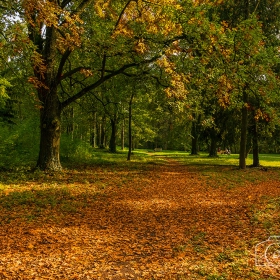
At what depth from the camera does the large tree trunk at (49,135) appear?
13.6 m

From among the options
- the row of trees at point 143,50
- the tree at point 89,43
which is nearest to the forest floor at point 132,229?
the tree at point 89,43

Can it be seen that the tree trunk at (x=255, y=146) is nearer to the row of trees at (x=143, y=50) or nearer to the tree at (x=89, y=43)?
the row of trees at (x=143, y=50)

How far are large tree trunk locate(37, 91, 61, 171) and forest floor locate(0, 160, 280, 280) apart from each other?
114cm

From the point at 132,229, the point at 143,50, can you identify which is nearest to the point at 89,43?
the point at 143,50

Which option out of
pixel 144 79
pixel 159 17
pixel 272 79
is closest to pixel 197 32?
pixel 159 17

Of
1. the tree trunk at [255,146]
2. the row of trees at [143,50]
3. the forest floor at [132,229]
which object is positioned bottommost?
the forest floor at [132,229]

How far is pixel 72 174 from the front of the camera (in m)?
13.8

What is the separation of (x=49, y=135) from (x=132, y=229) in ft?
26.8

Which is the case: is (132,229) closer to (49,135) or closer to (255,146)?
(49,135)

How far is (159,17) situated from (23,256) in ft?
29.8

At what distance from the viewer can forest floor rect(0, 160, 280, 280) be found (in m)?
4.78

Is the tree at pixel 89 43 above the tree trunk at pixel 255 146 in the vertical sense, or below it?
above

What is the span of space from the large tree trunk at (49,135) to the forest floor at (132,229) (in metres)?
1.14

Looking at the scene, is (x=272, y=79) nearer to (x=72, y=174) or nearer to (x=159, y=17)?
(x=159, y=17)
